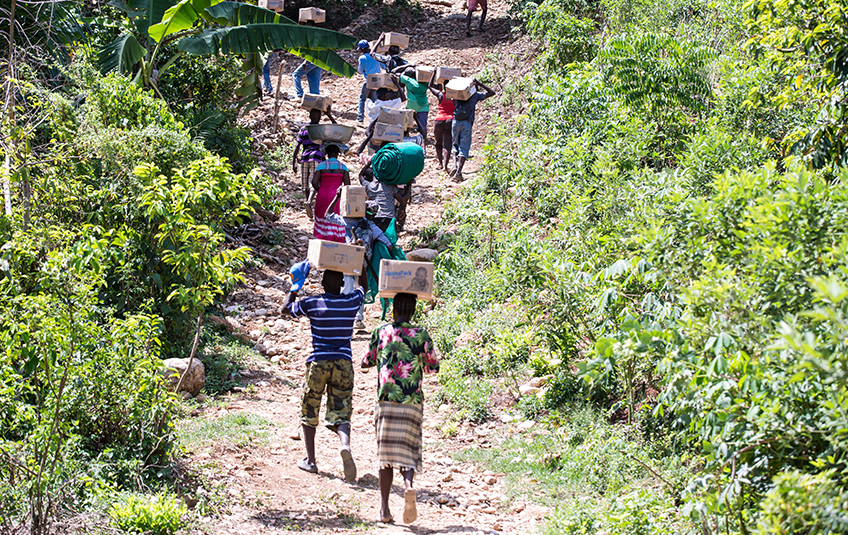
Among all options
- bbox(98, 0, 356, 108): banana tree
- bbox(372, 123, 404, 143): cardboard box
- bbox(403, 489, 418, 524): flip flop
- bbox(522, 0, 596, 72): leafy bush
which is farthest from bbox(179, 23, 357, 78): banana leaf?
bbox(403, 489, 418, 524): flip flop

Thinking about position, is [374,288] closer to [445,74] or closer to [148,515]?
[148,515]

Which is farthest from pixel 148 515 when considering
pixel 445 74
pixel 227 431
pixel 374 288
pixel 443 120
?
pixel 445 74

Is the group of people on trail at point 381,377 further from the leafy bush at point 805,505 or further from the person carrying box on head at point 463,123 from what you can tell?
the person carrying box on head at point 463,123

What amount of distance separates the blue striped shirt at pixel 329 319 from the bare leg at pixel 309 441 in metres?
0.52

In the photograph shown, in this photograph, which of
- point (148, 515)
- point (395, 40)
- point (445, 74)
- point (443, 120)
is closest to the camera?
point (148, 515)

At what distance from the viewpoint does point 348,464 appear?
5.46 metres

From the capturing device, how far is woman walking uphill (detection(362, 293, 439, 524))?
16.3 ft

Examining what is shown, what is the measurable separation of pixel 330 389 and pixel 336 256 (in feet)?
3.17

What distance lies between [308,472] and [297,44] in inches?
259

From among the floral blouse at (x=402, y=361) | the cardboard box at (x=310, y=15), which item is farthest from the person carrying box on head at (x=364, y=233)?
the cardboard box at (x=310, y=15)

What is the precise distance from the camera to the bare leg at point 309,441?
560cm

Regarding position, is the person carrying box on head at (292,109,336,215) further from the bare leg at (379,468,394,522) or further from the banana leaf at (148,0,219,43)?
the bare leg at (379,468,394,522)

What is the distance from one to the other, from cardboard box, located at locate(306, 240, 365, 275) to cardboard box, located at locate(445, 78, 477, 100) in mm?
7215

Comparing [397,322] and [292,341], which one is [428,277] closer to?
[397,322]
